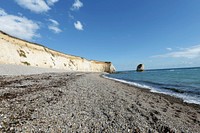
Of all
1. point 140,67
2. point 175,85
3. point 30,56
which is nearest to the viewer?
point 175,85

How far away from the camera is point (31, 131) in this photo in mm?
4520

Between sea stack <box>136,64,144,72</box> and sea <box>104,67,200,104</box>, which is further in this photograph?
sea stack <box>136,64,144,72</box>

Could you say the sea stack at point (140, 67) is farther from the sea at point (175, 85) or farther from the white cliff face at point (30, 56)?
the sea at point (175, 85)

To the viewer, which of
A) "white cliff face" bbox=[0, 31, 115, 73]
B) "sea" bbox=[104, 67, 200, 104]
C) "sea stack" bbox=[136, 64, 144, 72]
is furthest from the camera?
"sea stack" bbox=[136, 64, 144, 72]

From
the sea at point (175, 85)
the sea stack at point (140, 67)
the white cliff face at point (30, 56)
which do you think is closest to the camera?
the sea at point (175, 85)

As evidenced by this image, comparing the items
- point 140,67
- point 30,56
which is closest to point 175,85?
point 30,56

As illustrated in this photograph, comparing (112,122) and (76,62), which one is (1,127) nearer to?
(112,122)

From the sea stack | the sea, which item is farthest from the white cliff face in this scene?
the sea stack

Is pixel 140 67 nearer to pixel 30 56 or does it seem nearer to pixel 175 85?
pixel 30 56

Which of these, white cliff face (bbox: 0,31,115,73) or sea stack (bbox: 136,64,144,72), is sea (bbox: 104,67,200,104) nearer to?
white cliff face (bbox: 0,31,115,73)

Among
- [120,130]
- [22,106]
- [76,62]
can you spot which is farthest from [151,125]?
[76,62]

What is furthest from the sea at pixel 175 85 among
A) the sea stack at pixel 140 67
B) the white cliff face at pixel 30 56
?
the sea stack at pixel 140 67

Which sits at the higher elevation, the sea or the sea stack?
the sea stack

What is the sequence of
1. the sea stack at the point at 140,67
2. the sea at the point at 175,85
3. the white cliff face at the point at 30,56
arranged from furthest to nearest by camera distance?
1. the sea stack at the point at 140,67
2. the white cliff face at the point at 30,56
3. the sea at the point at 175,85
